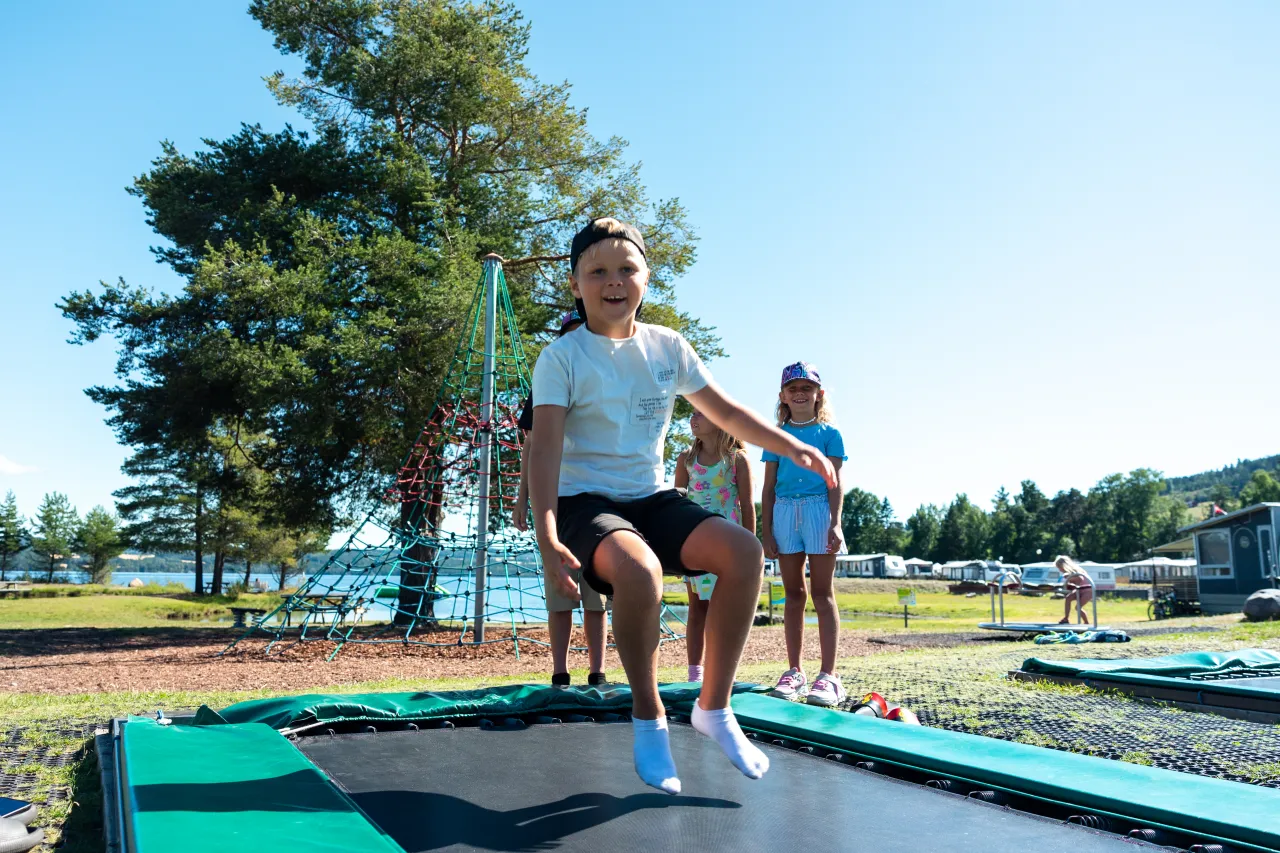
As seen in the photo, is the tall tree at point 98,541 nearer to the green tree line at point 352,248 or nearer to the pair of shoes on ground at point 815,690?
the green tree line at point 352,248

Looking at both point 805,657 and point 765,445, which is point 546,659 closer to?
point 805,657

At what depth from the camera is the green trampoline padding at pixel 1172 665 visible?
15.3ft

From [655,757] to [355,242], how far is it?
37.5 ft

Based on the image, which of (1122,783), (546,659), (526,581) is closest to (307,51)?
(526,581)

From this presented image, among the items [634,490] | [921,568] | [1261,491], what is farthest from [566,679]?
[1261,491]

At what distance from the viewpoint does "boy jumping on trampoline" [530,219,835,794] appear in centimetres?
207

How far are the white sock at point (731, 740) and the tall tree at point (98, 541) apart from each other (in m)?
38.8

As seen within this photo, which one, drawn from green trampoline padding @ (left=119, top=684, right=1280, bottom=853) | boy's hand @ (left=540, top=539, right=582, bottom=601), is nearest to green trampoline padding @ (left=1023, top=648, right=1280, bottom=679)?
green trampoline padding @ (left=119, top=684, right=1280, bottom=853)

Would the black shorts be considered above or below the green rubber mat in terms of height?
above

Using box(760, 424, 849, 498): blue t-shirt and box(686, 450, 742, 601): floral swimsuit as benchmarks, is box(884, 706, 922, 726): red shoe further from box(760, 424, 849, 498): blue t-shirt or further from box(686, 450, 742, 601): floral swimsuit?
box(686, 450, 742, 601): floral swimsuit

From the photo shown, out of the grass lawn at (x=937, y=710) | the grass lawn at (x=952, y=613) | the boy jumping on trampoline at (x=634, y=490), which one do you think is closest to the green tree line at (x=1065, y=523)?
the grass lawn at (x=952, y=613)

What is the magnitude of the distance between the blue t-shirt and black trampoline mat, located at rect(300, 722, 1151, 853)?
57.0 inches

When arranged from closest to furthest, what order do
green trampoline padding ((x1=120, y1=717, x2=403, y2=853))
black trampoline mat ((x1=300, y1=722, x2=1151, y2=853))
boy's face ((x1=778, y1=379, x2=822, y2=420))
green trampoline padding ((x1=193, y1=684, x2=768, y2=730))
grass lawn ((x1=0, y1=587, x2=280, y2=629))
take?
green trampoline padding ((x1=120, y1=717, x2=403, y2=853)), black trampoline mat ((x1=300, y1=722, x2=1151, y2=853)), green trampoline padding ((x1=193, y1=684, x2=768, y2=730)), boy's face ((x1=778, y1=379, x2=822, y2=420)), grass lawn ((x1=0, y1=587, x2=280, y2=629))

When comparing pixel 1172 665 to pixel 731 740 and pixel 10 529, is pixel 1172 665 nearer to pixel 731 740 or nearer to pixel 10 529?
pixel 731 740
